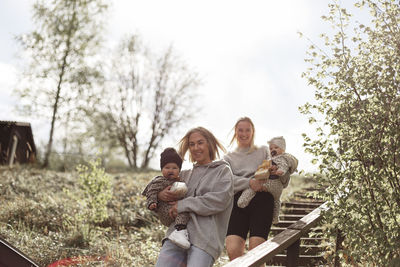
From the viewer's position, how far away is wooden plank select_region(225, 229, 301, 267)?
327 cm

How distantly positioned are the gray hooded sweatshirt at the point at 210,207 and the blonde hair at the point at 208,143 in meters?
0.14

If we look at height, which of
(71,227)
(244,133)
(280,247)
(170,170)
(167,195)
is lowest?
(71,227)

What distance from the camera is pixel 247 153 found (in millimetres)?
4711

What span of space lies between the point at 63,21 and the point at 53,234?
15877mm

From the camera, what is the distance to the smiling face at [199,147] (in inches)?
134

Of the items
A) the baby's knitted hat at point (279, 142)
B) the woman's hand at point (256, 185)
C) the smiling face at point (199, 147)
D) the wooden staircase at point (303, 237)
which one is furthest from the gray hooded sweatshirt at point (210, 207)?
the baby's knitted hat at point (279, 142)

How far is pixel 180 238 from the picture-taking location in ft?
9.71

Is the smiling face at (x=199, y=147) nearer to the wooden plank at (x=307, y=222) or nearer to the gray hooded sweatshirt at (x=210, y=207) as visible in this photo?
the gray hooded sweatshirt at (x=210, y=207)

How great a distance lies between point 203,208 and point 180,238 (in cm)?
27

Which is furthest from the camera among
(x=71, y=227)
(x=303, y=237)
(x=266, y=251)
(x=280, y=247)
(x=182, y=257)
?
(x=71, y=227)

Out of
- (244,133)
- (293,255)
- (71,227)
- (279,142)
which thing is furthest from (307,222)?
(71,227)

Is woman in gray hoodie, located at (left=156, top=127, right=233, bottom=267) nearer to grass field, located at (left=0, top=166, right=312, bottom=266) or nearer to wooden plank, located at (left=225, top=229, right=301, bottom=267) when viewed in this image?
wooden plank, located at (left=225, top=229, right=301, bottom=267)

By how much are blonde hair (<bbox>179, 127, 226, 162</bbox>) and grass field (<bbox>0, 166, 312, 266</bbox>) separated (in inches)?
111

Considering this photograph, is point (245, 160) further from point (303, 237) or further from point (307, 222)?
point (303, 237)
